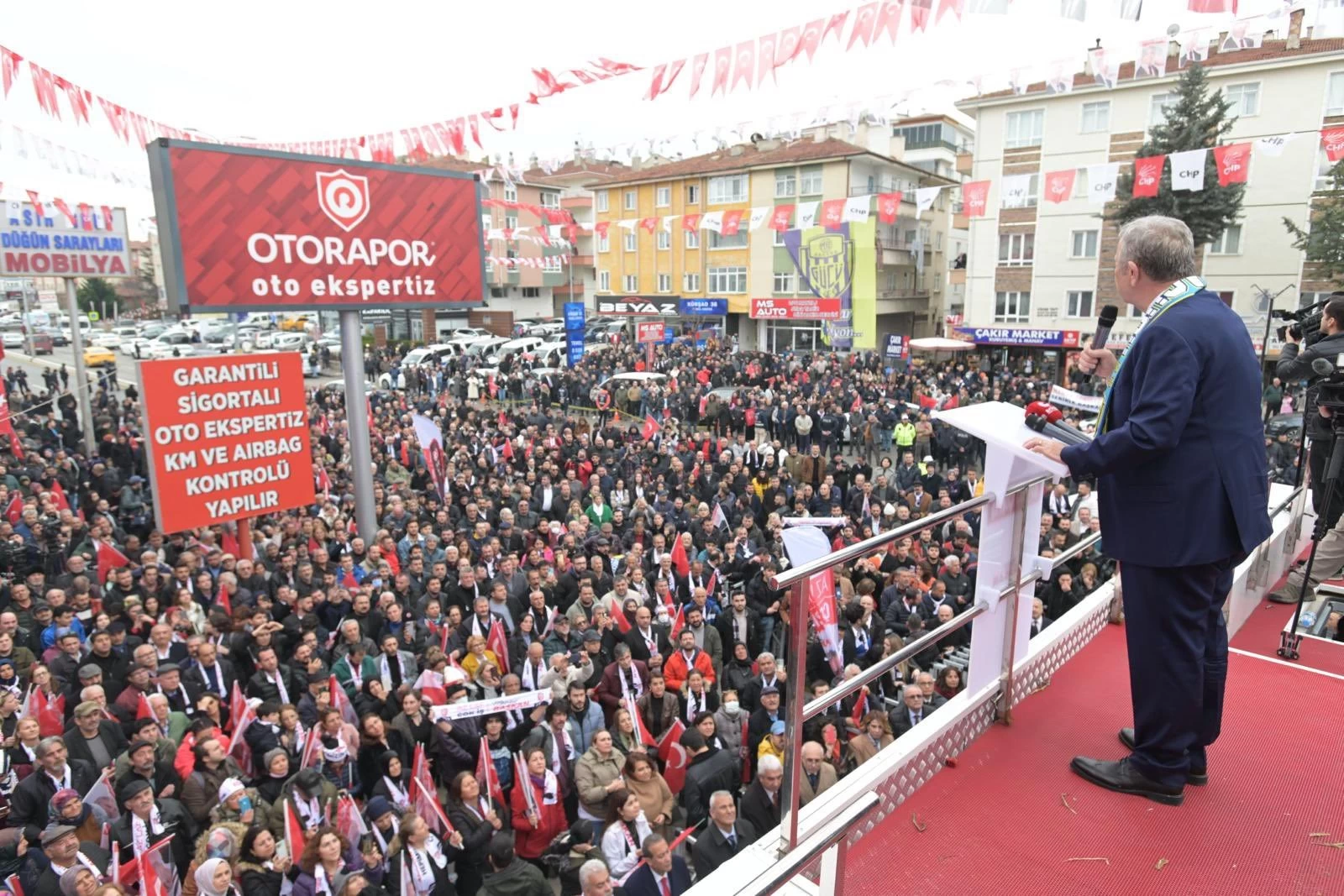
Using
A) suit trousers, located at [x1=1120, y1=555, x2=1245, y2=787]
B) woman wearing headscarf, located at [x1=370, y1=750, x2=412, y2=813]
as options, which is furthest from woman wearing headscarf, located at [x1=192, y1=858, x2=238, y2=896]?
suit trousers, located at [x1=1120, y1=555, x2=1245, y2=787]

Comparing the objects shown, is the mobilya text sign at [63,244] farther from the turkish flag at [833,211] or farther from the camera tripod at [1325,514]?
the camera tripod at [1325,514]

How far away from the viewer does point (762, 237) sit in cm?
4000

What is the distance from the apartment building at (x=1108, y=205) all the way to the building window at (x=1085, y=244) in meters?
0.03

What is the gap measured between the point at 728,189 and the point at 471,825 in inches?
1533

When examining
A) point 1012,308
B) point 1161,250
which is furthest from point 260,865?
point 1012,308

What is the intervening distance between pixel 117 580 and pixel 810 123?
13.1 metres

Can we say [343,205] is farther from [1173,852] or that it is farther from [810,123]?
[1173,852]

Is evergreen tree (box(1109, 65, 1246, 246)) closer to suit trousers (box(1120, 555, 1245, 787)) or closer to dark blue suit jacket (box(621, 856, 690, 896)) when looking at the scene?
dark blue suit jacket (box(621, 856, 690, 896))

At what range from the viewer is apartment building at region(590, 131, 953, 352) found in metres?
37.9

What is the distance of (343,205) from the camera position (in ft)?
33.9

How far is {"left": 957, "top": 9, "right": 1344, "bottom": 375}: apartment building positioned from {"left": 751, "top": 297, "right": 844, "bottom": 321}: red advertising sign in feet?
18.4

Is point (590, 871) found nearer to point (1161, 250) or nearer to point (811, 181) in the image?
point (1161, 250)

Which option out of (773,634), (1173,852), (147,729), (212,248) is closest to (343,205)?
(212,248)

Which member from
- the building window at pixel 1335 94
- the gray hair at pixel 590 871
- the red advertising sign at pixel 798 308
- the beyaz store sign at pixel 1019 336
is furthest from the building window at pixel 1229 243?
the gray hair at pixel 590 871
